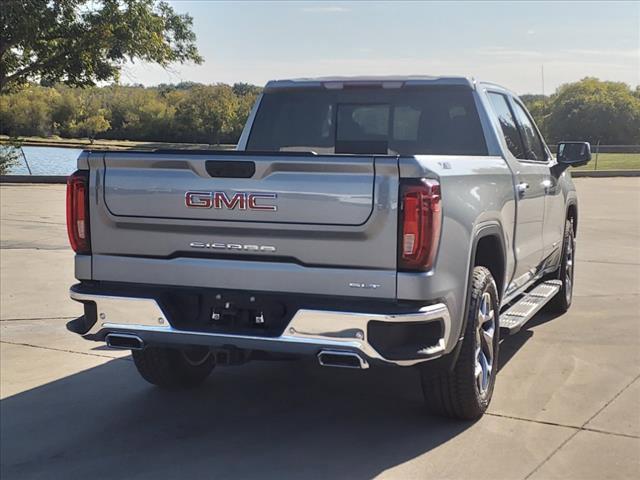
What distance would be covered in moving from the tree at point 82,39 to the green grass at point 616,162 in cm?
1588

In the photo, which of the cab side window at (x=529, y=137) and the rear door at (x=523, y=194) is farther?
the cab side window at (x=529, y=137)

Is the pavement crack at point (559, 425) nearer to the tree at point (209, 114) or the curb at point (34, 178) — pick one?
the tree at point (209, 114)

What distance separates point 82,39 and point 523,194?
69.4 ft

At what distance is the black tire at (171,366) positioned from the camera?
548 cm

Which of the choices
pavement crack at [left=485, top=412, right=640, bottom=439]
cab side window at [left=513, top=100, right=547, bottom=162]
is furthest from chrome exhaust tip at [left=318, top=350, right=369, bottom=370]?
cab side window at [left=513, top=100, right=547, bottom=162]

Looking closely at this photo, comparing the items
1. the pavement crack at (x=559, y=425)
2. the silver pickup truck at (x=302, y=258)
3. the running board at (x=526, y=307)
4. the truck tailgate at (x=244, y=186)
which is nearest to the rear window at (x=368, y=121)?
the silver pickup truck at (x=302, y=258)

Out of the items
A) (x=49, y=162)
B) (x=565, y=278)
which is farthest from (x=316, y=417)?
(x=49, y=162)

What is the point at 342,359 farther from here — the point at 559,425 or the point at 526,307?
the point at 526,307

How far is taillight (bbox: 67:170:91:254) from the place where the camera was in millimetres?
4590

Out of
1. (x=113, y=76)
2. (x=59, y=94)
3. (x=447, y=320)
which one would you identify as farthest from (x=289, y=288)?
(x=59, y=94)

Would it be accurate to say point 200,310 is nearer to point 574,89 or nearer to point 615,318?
point 615,318

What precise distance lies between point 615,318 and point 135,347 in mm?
4789

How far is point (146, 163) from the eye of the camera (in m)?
4.46

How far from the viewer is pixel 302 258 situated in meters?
4.21
